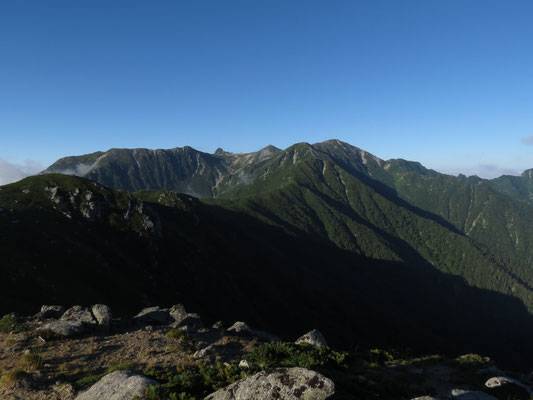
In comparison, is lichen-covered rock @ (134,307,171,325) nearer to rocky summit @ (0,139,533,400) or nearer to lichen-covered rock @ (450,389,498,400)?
rocky summit @ (0,139,533,400)

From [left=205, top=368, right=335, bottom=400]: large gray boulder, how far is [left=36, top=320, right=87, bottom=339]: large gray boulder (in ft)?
63.1

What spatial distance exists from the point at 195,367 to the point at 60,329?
13.9 metres

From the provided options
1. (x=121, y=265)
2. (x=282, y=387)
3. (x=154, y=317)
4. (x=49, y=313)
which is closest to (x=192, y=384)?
(x=282, y=387)

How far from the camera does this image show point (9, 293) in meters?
66.0

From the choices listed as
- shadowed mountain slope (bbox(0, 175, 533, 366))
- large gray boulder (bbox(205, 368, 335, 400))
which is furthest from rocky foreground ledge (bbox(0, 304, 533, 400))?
shadowed mountain slope (bbox(0, 175, 533, 366))

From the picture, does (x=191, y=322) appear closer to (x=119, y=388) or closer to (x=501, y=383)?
(x=119, y=388)

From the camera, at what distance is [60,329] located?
24109 mm

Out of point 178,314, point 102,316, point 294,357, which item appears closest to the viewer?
point 294,357

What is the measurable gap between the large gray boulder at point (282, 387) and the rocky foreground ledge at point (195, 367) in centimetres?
4

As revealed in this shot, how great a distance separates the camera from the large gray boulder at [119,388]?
1324 centimetres

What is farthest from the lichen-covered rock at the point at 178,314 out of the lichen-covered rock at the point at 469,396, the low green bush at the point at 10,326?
the lichen-covered rock at the point at 469,396

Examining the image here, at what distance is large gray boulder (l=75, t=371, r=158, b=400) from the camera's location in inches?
521

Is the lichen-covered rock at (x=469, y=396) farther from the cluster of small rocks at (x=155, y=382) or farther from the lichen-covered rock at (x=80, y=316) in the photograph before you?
the lichen-covered rock at (x=80, y=316)

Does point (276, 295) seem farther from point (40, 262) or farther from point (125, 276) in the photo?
point (40, 262)
